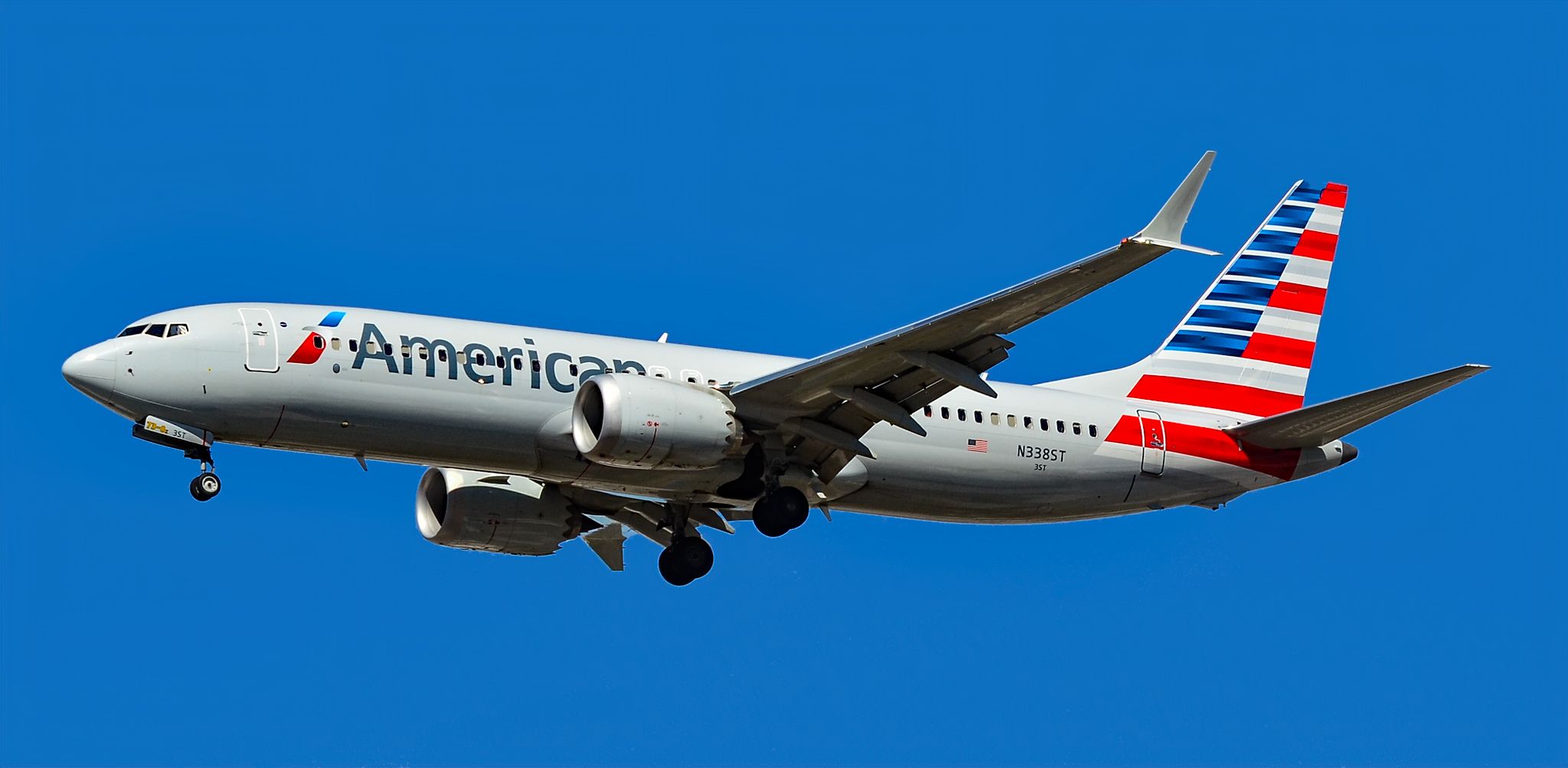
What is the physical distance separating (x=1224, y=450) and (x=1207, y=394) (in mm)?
1950

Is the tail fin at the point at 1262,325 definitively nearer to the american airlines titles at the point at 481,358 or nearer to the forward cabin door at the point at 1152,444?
the forward cabin door at the point at 1152,444

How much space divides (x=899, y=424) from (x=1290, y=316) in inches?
497

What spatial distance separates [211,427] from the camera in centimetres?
3052

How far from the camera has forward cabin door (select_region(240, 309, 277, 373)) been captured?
30.4 metres

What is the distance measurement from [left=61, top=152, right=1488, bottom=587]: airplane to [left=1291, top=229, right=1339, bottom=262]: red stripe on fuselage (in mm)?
2125

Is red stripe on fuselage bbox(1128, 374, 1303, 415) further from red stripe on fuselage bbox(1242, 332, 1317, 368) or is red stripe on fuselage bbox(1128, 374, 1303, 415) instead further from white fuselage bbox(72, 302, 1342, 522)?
white fuselage bbox(72, 302, 1342, 522)

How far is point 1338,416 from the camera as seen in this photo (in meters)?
34.8

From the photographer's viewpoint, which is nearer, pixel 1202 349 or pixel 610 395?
pixel 610 395

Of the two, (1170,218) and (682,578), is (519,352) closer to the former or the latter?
(682,578)

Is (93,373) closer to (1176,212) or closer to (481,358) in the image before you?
(481,358)

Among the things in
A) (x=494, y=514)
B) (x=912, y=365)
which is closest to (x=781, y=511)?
(x=912, y=365)

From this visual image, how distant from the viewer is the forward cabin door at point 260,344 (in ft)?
99.9

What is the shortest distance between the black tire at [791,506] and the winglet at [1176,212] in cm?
930

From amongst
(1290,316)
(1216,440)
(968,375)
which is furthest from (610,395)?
(1290,316)
